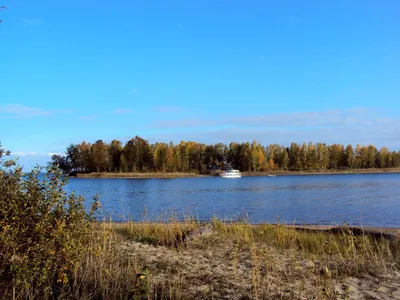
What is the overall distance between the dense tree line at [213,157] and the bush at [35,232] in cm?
11762

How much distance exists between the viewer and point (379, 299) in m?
6.19

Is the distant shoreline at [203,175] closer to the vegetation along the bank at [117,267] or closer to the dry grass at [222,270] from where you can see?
the dry grass at [222,270]

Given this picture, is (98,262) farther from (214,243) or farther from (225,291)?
(214,243)

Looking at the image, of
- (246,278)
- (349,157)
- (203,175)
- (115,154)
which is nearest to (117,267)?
(246,278)

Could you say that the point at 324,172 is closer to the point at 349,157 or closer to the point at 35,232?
the point at 349,157

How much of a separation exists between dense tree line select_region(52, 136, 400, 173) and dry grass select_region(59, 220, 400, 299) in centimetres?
11341

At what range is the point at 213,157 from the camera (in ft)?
466

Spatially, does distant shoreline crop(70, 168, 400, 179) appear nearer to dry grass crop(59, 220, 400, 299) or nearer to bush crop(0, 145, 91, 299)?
dry grass crop(59, 220, 400, 299)

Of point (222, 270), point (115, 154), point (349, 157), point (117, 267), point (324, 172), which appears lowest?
point (324, 172)

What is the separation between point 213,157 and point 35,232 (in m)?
137

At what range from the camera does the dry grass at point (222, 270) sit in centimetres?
611

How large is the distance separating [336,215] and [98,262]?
72.7 ft

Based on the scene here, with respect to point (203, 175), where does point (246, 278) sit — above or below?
above

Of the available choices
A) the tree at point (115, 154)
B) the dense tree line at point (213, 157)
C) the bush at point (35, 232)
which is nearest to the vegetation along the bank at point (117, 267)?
the bush at point (35, 232)
